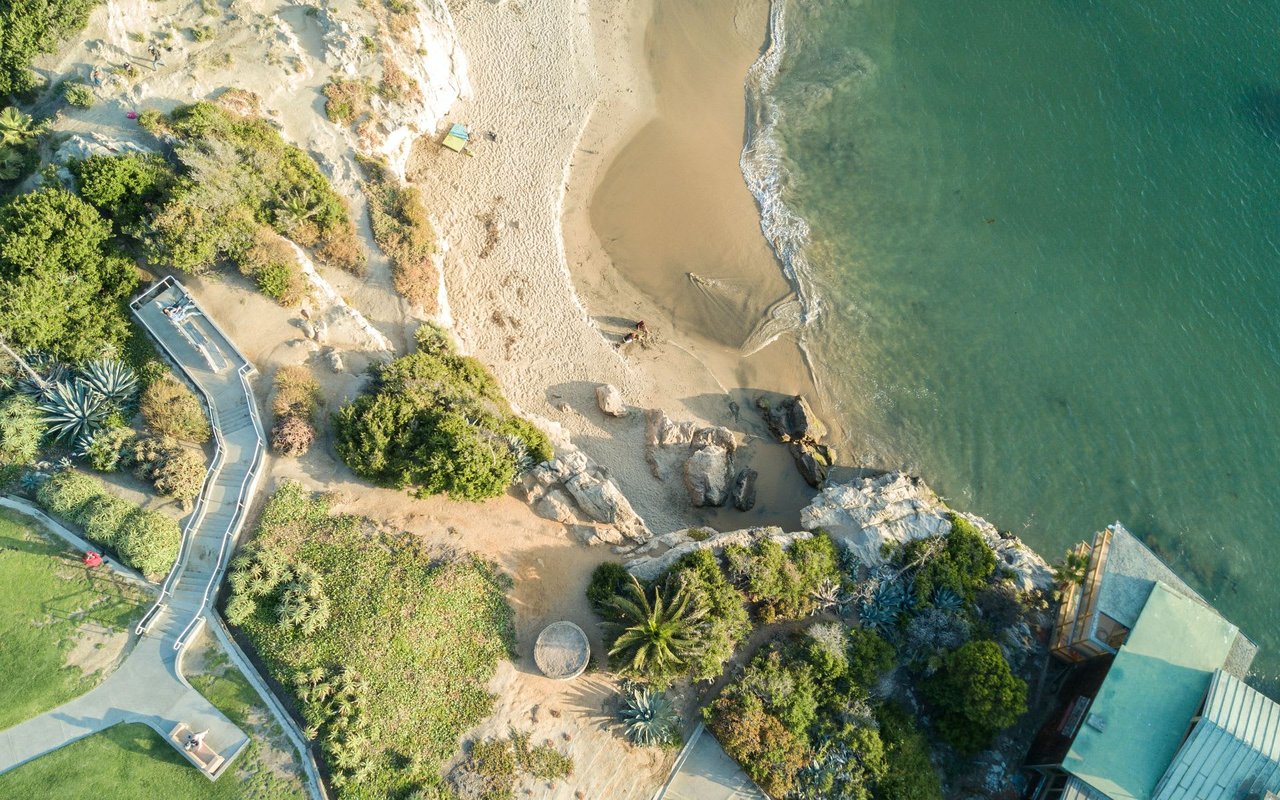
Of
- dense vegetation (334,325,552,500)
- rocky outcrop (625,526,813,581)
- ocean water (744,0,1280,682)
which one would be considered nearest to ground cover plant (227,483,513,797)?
dense vegetation (334,325,552,500)

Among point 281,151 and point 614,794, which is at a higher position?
point 281,151

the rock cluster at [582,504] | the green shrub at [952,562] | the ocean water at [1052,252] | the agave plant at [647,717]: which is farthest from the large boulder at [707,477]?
the agave plant at [647,717]

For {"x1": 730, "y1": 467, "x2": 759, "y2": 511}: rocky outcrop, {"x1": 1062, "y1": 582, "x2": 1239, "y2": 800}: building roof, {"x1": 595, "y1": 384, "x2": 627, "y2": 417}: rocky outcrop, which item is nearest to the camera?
{"x1": 1062, "y1": 582, "x2": 1239, "y2": 800}: building roof

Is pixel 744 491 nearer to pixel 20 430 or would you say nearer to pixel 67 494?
pixel 67 494

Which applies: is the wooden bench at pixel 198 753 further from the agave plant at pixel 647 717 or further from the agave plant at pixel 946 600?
the agave plant at pixel 946 600

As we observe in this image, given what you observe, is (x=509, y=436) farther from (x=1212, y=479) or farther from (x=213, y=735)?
(x=1212, y=479)

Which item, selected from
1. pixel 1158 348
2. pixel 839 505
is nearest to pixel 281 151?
pixel 839 505

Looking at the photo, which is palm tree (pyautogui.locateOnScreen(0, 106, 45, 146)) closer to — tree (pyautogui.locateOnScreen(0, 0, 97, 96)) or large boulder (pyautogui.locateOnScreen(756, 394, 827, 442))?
tree (pyautogui.locateOnScreen(0, 0, 97, 96))
